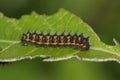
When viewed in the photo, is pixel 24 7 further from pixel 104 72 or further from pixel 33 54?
pixel 33 54

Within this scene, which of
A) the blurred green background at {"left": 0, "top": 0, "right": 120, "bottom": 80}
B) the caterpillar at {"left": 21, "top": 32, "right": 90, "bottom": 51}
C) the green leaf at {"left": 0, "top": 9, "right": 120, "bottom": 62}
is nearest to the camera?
the green leaf at {"left": 0, "top": 9, "right": 120, "bottom": 62}

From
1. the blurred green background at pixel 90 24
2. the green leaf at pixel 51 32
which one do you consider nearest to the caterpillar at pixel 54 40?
the green leaf at pixel 51 32

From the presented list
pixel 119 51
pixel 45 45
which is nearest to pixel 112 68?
pixel 45 45

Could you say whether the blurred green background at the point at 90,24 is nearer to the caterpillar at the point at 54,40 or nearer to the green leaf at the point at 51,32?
the caterpillar at the point at 54,40

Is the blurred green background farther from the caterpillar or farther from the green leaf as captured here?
the green leaf

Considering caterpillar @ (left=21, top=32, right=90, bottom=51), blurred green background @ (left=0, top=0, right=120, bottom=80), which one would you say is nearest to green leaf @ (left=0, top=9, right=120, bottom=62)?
caterpillar @ (left=21, top=32, right=90, bottom=51)

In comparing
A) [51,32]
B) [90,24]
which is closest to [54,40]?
[51,32]
